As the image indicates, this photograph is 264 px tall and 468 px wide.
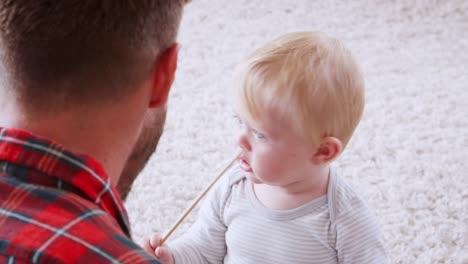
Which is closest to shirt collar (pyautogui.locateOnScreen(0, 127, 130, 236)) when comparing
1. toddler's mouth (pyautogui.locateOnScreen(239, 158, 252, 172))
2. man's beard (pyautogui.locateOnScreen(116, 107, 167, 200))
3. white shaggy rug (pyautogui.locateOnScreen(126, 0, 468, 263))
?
man's beard (pyautogui.locateOnScreen(116, 107, 167, 200))

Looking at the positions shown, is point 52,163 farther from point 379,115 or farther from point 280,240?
point 379,115

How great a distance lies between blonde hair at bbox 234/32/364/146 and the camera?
35.1 inches

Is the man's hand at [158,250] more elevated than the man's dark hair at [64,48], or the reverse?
the man's dark hair at [64,48]

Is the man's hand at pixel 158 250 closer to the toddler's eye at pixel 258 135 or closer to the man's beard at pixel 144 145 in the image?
the man's beard at pixel 144 145

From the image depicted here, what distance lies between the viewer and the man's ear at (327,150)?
3.04ft

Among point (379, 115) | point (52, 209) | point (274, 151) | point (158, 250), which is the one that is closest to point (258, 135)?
point (274, 151)

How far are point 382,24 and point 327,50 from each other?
54.0 inches

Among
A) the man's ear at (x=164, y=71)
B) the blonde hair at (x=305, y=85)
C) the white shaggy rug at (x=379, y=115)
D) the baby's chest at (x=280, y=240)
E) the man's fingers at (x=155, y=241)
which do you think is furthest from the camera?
the white shaggy rug at (x=379, y=115)

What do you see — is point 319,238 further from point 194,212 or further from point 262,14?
point 262,14

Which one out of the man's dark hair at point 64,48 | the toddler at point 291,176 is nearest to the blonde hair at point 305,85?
the toddler at point 291,176

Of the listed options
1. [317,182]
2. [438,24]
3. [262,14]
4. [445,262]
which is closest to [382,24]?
[438,24]

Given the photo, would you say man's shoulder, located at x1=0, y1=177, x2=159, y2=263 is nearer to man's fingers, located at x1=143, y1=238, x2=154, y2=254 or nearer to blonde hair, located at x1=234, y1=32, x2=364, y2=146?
blonde hair, located at x1=234, y1=32, x2=364, y2=146

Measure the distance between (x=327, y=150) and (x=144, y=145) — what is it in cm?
27

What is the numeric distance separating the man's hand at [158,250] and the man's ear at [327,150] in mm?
303
